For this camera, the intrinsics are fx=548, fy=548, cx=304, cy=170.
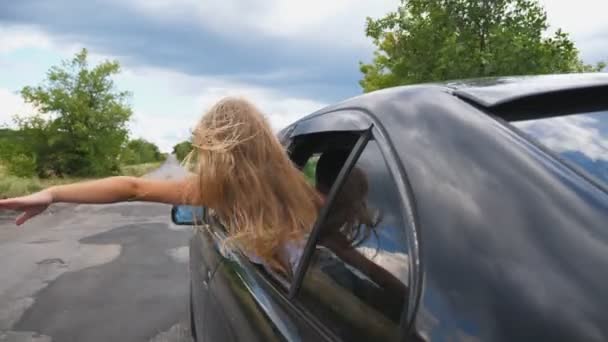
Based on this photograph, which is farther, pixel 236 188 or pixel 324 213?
pixel 236 188

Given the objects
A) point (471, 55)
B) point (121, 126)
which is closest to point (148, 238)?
point (471, 55)

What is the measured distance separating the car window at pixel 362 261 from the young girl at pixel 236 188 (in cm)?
45

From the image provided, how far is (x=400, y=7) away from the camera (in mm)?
19062

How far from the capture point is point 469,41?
58.0ft

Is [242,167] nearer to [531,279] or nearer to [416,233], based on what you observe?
[416,233]

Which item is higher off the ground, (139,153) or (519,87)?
(519,87)

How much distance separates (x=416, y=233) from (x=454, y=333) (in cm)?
23

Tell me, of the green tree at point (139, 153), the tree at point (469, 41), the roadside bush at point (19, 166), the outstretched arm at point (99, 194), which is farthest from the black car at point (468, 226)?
the green tree at point (139, 153)

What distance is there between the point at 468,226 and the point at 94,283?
557cm

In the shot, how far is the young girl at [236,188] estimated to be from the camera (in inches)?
80.1

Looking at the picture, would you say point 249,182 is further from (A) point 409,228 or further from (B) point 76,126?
(B) point 76,126

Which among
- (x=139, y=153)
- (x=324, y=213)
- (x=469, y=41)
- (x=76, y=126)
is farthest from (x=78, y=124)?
(x=139, y=153)

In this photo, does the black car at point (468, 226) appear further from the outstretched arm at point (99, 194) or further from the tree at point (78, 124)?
the tree at point (78, 124)

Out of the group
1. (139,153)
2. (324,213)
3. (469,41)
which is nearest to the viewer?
(324,213)
